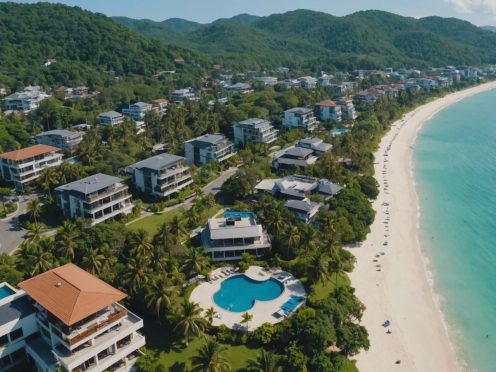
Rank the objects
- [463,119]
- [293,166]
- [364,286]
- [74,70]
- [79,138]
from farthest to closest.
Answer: [74,70], [463,119], [79,138], [293,166], [364,286]

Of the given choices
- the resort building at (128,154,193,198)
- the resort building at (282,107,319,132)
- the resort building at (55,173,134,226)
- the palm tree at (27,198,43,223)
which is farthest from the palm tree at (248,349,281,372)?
the resort building at (282,107,319,132)

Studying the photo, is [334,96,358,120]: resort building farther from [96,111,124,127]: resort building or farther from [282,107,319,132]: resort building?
[96,111,124,127]: resort building

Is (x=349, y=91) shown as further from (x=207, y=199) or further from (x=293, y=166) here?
(x=207, y=199)

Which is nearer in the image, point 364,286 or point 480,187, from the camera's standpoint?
point 364,286

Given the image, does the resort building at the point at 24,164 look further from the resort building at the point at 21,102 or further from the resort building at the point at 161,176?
the resort building at the point at 21,102

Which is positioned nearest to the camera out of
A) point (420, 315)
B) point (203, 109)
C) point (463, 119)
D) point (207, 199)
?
point (420, 315)

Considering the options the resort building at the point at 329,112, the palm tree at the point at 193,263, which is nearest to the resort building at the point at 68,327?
the palm tree at the point at 193,263

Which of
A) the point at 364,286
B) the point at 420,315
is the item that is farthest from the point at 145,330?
the point at 420,315
